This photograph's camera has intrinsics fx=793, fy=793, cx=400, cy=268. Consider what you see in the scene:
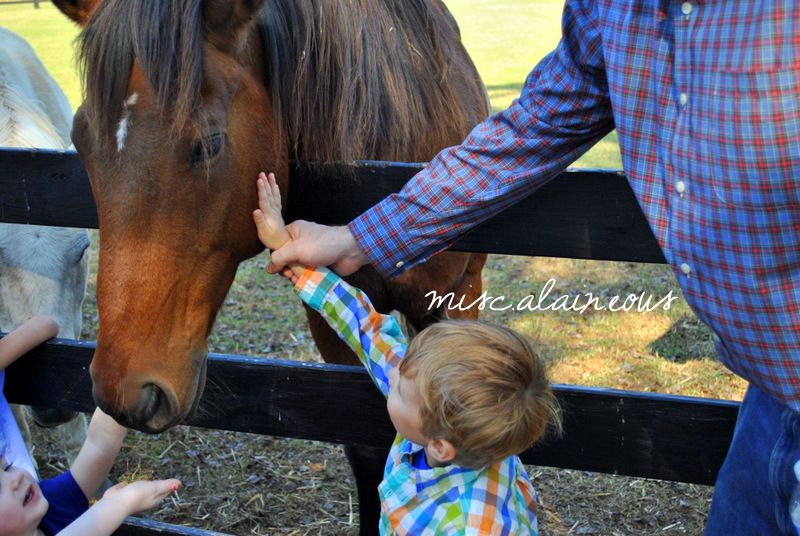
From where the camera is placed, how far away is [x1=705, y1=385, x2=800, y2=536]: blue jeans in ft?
4.31

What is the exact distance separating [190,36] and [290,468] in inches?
101

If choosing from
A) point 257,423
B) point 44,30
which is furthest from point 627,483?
→ point 44,30

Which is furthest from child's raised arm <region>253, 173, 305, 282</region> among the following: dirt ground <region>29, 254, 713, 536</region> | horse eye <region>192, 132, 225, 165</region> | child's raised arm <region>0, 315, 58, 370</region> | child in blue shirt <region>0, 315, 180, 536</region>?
dirt ground <region>29, 254, 713, 536</region>

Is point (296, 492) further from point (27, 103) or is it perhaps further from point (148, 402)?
point (27, 103)

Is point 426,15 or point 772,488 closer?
point 772,488

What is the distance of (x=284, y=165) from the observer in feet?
6.35

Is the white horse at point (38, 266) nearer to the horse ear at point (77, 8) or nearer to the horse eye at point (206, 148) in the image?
the horse ear at point (77, 8)

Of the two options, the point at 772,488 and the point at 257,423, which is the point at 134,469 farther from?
the point at 772,488

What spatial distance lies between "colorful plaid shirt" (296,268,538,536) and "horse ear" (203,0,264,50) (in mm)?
545

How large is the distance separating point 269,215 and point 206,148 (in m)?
0.22

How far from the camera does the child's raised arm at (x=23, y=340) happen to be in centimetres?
224

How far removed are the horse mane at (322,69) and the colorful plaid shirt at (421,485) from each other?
414 millimetres

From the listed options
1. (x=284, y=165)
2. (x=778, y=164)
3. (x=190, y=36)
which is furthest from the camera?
(x=284, y=165)

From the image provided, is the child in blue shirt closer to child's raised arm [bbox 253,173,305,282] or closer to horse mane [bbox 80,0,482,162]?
child's raised arm [bbox 253,173,305,282]
